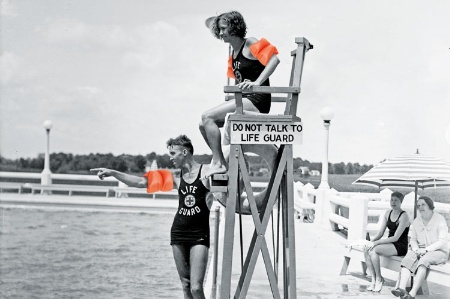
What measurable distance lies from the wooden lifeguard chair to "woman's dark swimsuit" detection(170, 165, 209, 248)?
319 millimetres

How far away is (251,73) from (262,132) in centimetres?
45

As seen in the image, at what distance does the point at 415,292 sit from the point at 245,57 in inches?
137

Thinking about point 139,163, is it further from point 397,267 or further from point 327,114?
point 397,267

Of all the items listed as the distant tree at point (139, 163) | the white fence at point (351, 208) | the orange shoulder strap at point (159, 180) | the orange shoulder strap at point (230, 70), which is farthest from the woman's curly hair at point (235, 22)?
the distant tree at point (139, 163)

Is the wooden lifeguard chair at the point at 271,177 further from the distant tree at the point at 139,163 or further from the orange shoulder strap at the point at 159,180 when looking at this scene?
the distant tree at the point at 139,163

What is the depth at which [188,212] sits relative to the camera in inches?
187

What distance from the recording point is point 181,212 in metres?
4.79

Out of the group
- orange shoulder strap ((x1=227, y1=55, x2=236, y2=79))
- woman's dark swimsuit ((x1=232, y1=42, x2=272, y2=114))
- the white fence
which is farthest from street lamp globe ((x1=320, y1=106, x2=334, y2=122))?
woman's dark swimsuit ((x1=232, y1=42, x2=272, y2=114))

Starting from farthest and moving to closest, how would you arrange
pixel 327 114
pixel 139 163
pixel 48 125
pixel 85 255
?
pixel 139 163 < pixel 48 125 < pixel 85 255 < pixel 327 114

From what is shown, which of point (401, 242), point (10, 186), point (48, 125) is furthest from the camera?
point (10, 186)

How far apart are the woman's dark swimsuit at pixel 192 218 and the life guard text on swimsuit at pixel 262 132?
58 cm

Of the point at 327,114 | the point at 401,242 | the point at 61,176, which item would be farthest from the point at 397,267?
the point at 61,176

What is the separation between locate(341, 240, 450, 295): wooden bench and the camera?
675 centimetres

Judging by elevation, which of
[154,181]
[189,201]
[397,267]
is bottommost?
[397,267]
